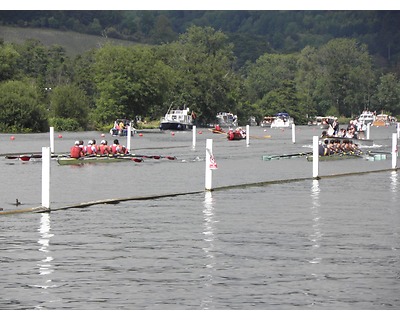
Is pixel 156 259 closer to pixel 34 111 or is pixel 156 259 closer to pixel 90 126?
pixel 34 111

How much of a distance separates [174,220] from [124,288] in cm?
1257

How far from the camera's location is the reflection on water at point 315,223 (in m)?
27.0

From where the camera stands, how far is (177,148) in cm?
9788

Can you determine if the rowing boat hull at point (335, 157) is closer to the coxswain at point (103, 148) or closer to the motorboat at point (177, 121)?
the coxswain at point (103, 148)

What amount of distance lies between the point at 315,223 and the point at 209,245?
6358mm

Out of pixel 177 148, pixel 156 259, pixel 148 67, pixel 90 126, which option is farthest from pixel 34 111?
pixel 156 259

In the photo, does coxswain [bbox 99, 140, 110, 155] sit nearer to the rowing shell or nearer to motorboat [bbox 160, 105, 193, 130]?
the rowing shell

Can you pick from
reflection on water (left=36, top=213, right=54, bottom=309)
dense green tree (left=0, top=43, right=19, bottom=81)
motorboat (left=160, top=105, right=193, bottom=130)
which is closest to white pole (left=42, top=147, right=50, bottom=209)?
reflection on water (left=36, top=213, right=54, bottom=309)

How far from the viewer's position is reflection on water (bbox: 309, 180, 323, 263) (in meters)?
27.0

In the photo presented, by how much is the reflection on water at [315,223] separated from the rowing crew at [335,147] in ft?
70.8

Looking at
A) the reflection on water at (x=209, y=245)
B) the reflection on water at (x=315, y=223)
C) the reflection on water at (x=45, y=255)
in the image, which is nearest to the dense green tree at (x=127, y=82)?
the reflection on water at (x=315, y=223)

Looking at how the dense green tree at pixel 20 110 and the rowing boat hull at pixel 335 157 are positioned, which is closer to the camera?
the rowing boat hull at pixel 335 157

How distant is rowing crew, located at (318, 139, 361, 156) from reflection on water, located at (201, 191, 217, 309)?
92.8 ft

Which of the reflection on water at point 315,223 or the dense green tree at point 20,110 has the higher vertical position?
the dense green tree at point 20,110
